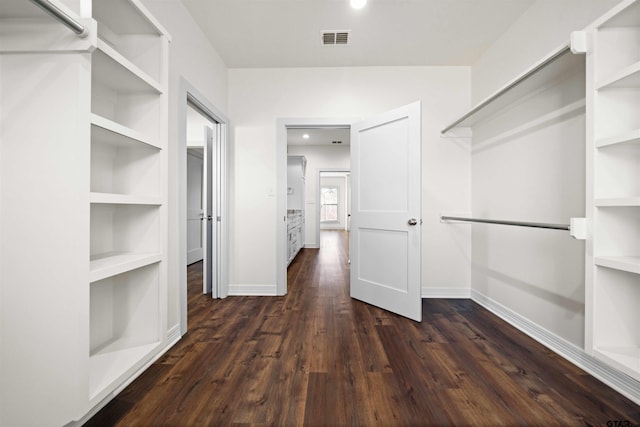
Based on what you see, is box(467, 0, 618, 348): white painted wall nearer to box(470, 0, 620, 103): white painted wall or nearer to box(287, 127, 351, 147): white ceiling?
box(470, 0, 620, 103): white painted wall

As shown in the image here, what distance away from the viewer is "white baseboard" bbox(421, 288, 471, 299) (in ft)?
9.33

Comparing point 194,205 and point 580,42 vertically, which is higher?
point 580,42

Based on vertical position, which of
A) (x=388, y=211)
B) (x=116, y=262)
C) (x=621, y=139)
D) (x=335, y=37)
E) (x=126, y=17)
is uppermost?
(x=335, y=37)

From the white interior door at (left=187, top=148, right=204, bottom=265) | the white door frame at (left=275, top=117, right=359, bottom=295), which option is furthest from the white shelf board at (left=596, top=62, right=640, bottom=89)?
the white interior door at (left=187, top=148, right=204, bottom=265)

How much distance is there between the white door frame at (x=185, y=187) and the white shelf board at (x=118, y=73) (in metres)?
0.70

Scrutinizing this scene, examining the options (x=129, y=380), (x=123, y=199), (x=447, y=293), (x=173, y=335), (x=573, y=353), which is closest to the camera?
(x=123, y=199)


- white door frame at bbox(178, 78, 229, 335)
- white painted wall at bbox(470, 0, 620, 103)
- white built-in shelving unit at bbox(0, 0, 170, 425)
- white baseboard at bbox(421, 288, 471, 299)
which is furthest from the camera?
white baseboard at bbox(421, 288, 471, 299)

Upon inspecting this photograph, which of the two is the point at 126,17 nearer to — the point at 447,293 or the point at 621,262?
the point at 621,262

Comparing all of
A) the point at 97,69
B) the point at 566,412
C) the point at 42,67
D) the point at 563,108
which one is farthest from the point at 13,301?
the point at 563,108

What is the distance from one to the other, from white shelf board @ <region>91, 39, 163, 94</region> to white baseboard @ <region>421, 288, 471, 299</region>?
291 cm

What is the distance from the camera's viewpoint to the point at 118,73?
3.87ft

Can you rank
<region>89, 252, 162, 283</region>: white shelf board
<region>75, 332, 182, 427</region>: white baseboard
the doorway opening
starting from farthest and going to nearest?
the doorway opening
<region>75, 332, 182, 427</region>: white baseboard
<region>89, 252, 162, 283</region>: white shelf board

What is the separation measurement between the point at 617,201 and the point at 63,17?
217 centimetres

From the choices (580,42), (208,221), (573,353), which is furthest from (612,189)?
(208,221)
